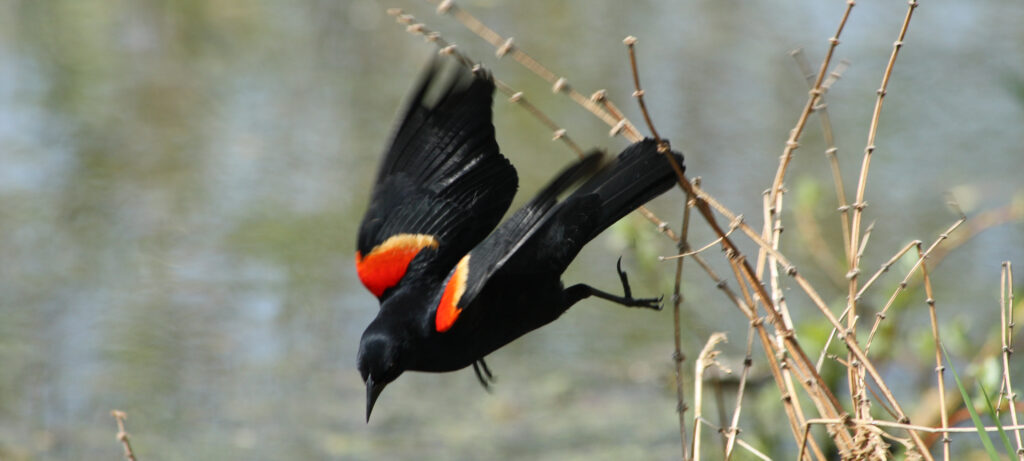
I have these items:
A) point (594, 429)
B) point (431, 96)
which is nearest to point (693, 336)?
point (594, 429)

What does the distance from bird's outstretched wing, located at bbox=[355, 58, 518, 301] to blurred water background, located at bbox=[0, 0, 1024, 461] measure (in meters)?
0.87

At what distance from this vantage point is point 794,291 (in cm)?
500

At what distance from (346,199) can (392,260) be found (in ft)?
10.4

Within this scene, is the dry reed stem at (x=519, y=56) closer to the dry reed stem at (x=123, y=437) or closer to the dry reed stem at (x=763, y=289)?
the dry reed stem at (x=763, y=289)

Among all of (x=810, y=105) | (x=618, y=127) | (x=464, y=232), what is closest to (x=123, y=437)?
(x=464, y=232)

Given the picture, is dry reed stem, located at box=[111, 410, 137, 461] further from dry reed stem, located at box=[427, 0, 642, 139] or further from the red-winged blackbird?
dry reed stem, located at box=[427, 0, 642, 139]

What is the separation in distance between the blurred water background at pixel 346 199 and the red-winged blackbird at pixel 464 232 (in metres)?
0.88

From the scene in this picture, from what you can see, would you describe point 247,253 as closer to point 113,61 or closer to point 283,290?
point 283,290

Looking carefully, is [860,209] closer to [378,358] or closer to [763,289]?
[763,289]

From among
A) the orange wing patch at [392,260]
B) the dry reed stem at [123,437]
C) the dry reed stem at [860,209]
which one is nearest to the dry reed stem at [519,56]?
the dry reed stem at [860,209]

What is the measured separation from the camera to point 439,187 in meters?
2.41

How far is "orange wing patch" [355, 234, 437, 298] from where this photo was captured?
234 cm

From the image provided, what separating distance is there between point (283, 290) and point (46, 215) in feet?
3.93

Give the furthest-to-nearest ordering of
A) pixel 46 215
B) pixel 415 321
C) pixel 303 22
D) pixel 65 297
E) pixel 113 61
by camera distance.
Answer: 1. pixel 303 22
2. pixel 113 61
3. pixel 46 215
4. pixel 65 297
5. pixel 415 321
